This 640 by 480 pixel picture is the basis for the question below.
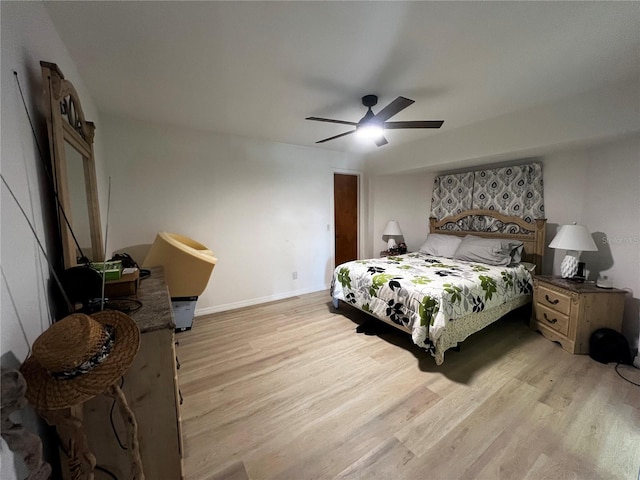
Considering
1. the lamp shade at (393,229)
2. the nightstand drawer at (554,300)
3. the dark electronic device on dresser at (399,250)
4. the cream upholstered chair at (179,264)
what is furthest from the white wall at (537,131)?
the cream upholstered chair at (179,264)

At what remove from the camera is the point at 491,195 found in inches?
135

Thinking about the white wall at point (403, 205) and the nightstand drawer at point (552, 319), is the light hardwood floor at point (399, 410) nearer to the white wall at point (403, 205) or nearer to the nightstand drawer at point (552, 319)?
the nightstand drawer at point (552, 319)

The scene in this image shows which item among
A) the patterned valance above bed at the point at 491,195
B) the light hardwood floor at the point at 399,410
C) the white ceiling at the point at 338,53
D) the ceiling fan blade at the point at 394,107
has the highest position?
the white ceiling at the point at 338,53

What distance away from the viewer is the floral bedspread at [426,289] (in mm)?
2162

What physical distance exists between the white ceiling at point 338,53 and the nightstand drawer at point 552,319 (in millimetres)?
2078

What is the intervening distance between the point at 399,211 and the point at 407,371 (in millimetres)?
3082

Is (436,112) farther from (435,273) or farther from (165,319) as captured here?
(165,319)

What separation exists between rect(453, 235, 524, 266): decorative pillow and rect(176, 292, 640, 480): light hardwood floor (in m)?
0.85

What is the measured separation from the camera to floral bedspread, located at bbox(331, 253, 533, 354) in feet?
7.09

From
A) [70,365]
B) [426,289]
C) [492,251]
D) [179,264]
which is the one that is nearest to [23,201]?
[70,365]

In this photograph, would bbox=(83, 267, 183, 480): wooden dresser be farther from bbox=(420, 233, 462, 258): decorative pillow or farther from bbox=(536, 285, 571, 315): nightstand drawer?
bbox=(420, 233, 462, 258): decorative pillow

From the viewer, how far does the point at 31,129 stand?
106 cm

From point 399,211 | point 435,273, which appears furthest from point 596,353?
point 399,211

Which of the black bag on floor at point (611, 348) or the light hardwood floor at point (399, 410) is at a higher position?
the black bag on floor at point (611, 348)
